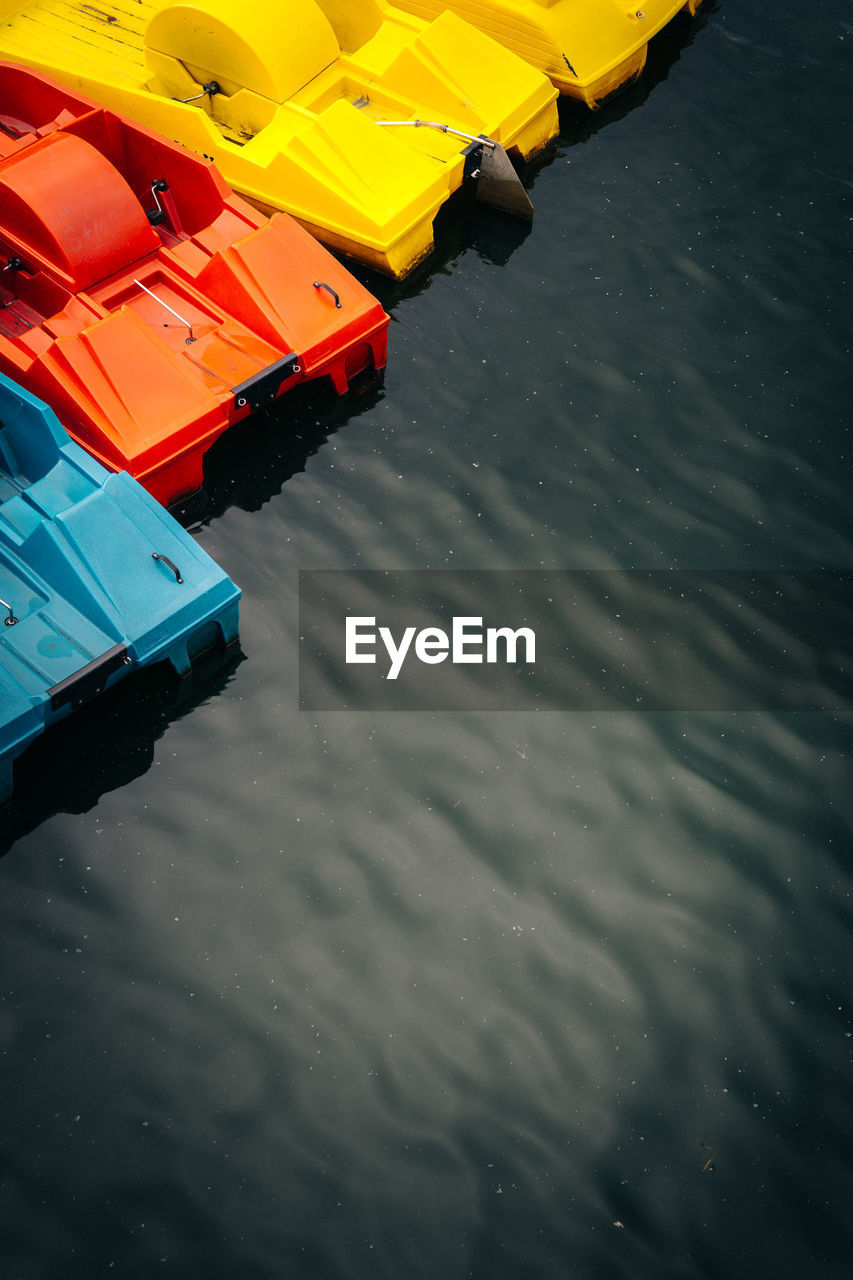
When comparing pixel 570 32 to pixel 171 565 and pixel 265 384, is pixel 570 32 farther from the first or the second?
pixel 171 565

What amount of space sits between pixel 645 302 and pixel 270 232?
2605 millimetres

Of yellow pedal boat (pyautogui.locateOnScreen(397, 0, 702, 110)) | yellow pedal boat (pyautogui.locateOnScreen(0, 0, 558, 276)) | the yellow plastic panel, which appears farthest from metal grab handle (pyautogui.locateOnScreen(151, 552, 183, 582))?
yellow pedal boat (pyautogui.locateOnScreen(397, 0, 702, 110))

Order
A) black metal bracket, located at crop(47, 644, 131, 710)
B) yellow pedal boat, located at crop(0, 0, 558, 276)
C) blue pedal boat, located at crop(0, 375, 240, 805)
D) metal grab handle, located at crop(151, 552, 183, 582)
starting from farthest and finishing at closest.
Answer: yellow pedal boat, located at crop(0, 0, 558, 276) < metal grab handle, located at crop(151, 552, 183, 582) < blue pedal boat, located at crop(0, 375, 240, 805) < black metal bracket, located at crop(47, 644, 131, 710)

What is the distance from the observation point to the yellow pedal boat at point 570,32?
8.07 meters

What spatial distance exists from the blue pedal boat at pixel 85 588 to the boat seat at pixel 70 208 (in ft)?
4.07

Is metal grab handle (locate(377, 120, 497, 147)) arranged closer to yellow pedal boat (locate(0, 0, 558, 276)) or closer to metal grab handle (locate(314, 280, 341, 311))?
yellow pedal boat (locate(0, 0, 558, 276))

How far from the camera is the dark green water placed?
429cm

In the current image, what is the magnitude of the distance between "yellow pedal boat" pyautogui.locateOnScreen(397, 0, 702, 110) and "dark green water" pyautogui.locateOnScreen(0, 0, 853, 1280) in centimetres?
225

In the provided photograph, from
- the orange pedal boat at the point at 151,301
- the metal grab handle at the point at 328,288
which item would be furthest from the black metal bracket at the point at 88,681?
the metal grab handle at the point at 328,288

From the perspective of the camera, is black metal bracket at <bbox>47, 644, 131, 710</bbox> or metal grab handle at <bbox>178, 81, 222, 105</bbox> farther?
metal grab handle at <bbox>178, 81, 222, 105</bbox>

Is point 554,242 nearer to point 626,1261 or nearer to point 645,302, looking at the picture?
point 645,302

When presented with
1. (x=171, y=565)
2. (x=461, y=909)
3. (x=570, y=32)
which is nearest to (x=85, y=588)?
(x=171, y=565)

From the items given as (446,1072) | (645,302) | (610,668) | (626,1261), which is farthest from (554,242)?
(626,1261)

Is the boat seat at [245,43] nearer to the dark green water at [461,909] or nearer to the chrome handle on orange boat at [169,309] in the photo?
the dark green water at [461,909]
